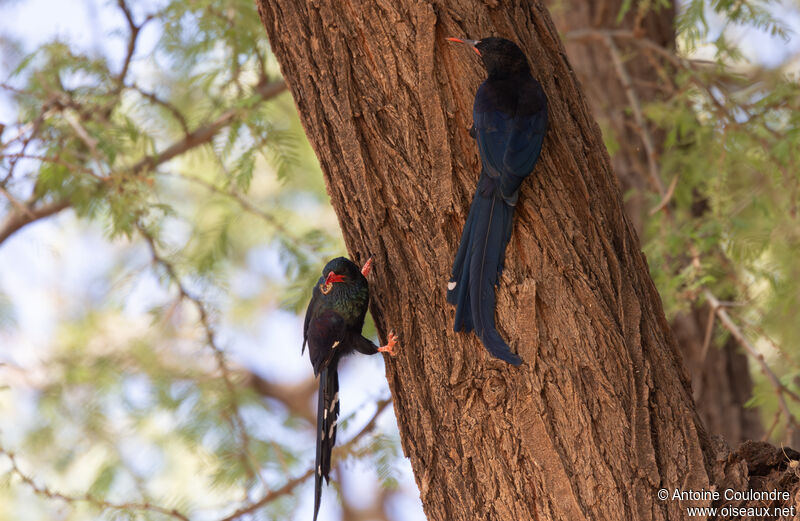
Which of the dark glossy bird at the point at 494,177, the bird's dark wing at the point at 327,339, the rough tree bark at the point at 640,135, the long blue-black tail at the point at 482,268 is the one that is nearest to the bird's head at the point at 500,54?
the dark glossy bird at the point at 494,177

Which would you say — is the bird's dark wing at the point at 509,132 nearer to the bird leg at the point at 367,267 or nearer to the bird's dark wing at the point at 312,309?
the bird leg at the point at 367,267

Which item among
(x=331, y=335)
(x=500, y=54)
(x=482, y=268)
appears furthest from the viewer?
(x=331, y=335)

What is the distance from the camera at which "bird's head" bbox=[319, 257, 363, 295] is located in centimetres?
228

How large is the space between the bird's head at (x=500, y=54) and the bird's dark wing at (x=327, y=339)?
0.96 meters

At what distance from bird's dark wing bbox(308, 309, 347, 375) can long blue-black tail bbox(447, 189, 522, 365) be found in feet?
2.03

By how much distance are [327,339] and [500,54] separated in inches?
41.6

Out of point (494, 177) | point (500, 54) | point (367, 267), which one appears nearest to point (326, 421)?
point (367, 267)

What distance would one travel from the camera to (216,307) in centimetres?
359

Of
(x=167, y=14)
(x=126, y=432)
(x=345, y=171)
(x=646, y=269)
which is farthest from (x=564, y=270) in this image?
(x=126, y=432)

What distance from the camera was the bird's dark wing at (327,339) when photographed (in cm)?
246

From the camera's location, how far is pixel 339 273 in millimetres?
2357

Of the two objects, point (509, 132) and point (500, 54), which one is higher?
point (500, 54)

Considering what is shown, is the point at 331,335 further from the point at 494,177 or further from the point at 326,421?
the point at 494,177

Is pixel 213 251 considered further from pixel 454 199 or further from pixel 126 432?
pixel 454 199
